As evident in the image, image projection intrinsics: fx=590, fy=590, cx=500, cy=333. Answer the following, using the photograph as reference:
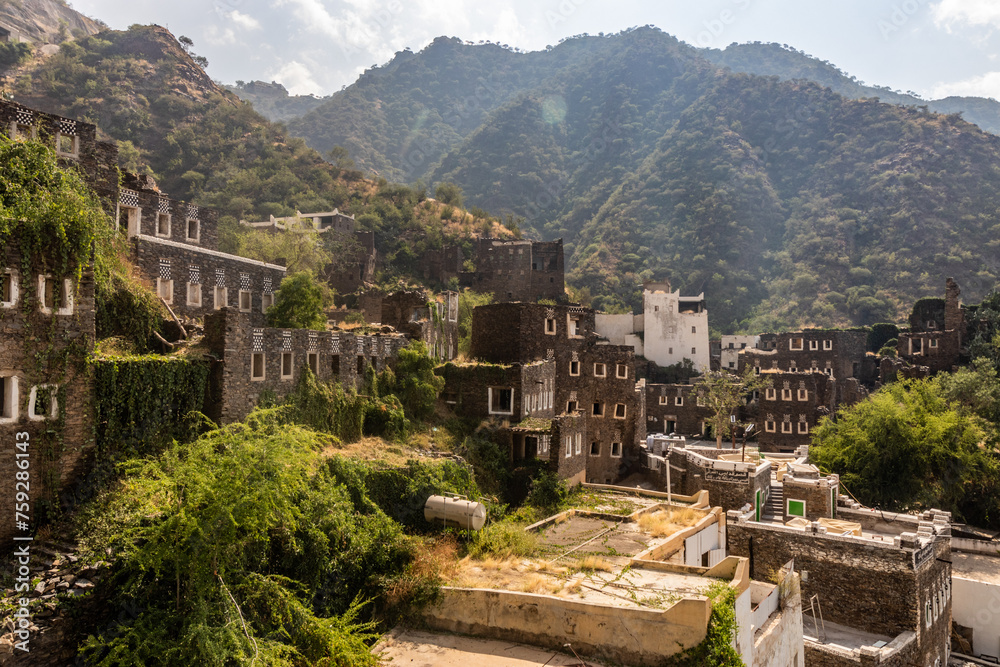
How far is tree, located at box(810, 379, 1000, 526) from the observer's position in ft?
115

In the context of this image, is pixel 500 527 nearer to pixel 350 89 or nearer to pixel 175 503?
pixel 175 503

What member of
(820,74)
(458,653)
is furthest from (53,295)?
(820,74)

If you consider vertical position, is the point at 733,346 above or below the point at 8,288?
below

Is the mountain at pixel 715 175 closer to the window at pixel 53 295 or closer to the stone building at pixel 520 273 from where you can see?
the stone building at pixel 520 273

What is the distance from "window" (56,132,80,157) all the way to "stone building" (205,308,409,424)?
8.08 m

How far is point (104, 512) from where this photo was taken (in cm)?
1320

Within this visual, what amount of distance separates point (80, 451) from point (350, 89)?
467ft

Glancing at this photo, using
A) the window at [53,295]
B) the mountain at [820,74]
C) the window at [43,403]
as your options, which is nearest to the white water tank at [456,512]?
the window at [43,403]

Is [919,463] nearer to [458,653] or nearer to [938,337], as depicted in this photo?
[938,337]

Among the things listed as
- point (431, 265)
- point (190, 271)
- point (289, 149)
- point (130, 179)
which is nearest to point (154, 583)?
point (190, 271)

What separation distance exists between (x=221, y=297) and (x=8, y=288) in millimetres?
13076

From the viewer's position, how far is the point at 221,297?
2580 cm

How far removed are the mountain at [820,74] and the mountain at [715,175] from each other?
1551 inches

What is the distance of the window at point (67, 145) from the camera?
19.8 m
